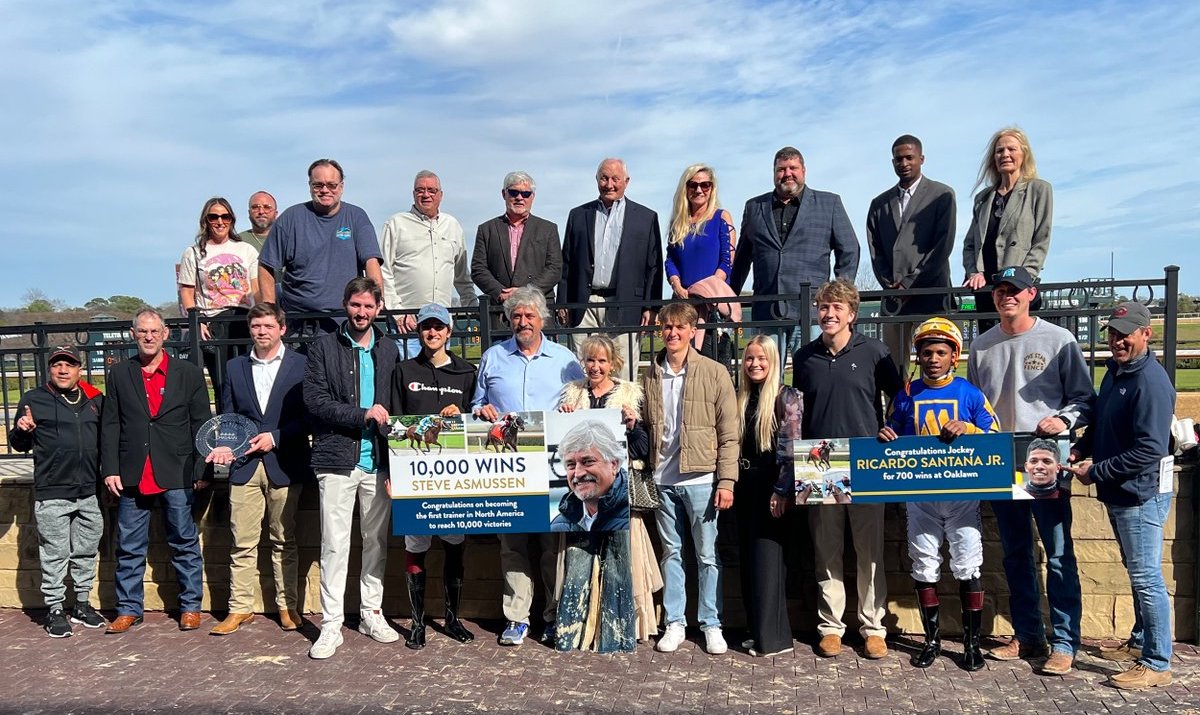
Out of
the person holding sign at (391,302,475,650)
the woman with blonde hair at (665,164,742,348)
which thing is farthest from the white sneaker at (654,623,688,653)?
the woman with blonde hair at (665,164,742,348)

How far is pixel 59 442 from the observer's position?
20.9 ft

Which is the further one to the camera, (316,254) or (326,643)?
(316,254)

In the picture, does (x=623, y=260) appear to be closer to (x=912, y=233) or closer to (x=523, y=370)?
(x=523, y=370)

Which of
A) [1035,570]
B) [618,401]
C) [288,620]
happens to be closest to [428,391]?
[618,401]

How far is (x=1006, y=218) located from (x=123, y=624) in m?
6.71

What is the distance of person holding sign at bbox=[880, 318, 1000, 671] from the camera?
5168mm

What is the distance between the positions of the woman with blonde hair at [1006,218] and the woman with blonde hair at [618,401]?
250 centimetres

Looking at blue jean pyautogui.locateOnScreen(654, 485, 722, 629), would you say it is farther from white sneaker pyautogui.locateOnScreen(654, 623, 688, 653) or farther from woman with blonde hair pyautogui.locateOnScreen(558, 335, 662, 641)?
woman with blonde hair pyautogui.locateOnScreen(558, 335, 662, 641)

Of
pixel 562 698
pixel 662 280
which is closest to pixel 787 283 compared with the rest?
pixel 662 280

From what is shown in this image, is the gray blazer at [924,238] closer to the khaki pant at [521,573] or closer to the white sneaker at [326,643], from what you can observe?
the khaki pant at [521,573]

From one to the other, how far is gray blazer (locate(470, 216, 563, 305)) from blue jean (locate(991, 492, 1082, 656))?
3631mm

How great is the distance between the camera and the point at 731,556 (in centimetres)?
625

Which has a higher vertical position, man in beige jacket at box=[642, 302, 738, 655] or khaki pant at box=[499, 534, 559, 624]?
man in beige jacket at box=[642, 302, 738, 655]

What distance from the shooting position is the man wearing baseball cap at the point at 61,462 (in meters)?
6.36
